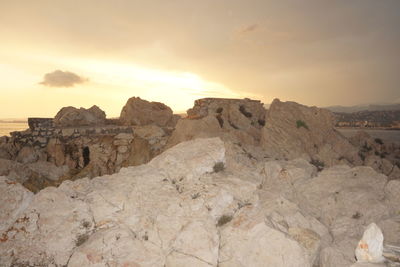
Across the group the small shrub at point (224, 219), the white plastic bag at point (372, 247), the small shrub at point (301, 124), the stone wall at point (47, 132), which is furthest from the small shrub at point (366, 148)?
the stone wall at point (47, 132)

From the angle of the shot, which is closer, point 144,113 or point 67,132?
point 67,132

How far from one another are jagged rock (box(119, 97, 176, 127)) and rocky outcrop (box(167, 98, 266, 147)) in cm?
238

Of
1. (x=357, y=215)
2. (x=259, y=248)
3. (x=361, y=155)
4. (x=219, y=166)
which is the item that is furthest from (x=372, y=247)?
(x=361, y=155)

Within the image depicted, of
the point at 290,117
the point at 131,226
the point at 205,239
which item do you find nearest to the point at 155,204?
the point at 131,226

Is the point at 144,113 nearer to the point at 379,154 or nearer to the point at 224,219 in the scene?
the point at 224,219

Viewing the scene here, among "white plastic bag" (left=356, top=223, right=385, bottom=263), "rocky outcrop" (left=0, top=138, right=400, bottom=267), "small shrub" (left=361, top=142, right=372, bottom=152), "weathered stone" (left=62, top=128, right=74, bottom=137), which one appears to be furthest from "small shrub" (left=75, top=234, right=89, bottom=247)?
"small shrub" (left=361, top=142, right=372, bottom=152)

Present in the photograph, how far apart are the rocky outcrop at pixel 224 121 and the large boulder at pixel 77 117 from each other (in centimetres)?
848

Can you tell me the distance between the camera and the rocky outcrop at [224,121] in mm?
15977

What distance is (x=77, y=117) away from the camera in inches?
799

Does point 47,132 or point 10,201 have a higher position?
point 47,132

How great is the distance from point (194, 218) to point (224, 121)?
573 inches

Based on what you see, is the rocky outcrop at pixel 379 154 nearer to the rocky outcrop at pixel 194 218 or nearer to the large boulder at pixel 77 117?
the rocky outcrop at pixel 194 218

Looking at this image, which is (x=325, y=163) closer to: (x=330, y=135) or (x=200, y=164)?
(x=330, y=135)

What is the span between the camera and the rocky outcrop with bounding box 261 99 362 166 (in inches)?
616
